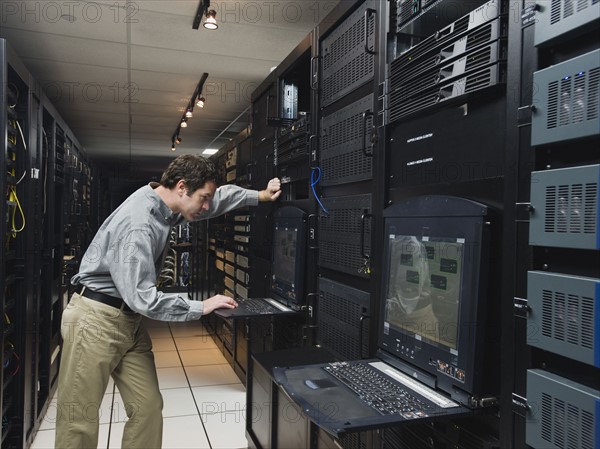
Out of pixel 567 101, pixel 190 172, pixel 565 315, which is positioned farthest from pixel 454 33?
pixel 190 172

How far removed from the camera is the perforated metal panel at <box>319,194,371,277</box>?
6.98 feet

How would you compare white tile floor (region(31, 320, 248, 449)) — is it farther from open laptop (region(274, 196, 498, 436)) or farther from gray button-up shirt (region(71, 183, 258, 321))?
open laptop (region(274, 196, 498, 436))

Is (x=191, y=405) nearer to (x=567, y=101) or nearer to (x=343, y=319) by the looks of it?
(x=343, y=319)

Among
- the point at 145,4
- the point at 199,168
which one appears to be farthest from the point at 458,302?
the point at 145,4

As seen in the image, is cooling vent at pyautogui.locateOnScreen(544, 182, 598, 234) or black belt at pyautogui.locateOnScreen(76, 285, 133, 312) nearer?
cooling vent at pyautogui.locateOnScreen(544, 182, 598, 234)

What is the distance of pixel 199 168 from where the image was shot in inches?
91.8

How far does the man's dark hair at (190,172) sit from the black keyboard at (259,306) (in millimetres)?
875

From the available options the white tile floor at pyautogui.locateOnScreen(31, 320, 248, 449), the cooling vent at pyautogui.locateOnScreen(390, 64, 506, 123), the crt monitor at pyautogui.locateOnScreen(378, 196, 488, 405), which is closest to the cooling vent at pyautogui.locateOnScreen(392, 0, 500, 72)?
the cooling vent at pyautogui.locateOnScreen(390, 64, 506, 123)

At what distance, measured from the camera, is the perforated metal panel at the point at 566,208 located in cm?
106

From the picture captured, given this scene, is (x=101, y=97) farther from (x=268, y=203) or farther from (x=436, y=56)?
(x=436, y=56)

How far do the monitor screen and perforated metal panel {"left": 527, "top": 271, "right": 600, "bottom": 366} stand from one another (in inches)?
10.1

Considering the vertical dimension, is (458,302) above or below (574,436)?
above

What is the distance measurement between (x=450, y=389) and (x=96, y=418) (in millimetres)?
1688

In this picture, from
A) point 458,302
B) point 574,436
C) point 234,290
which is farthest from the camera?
point 234,290
